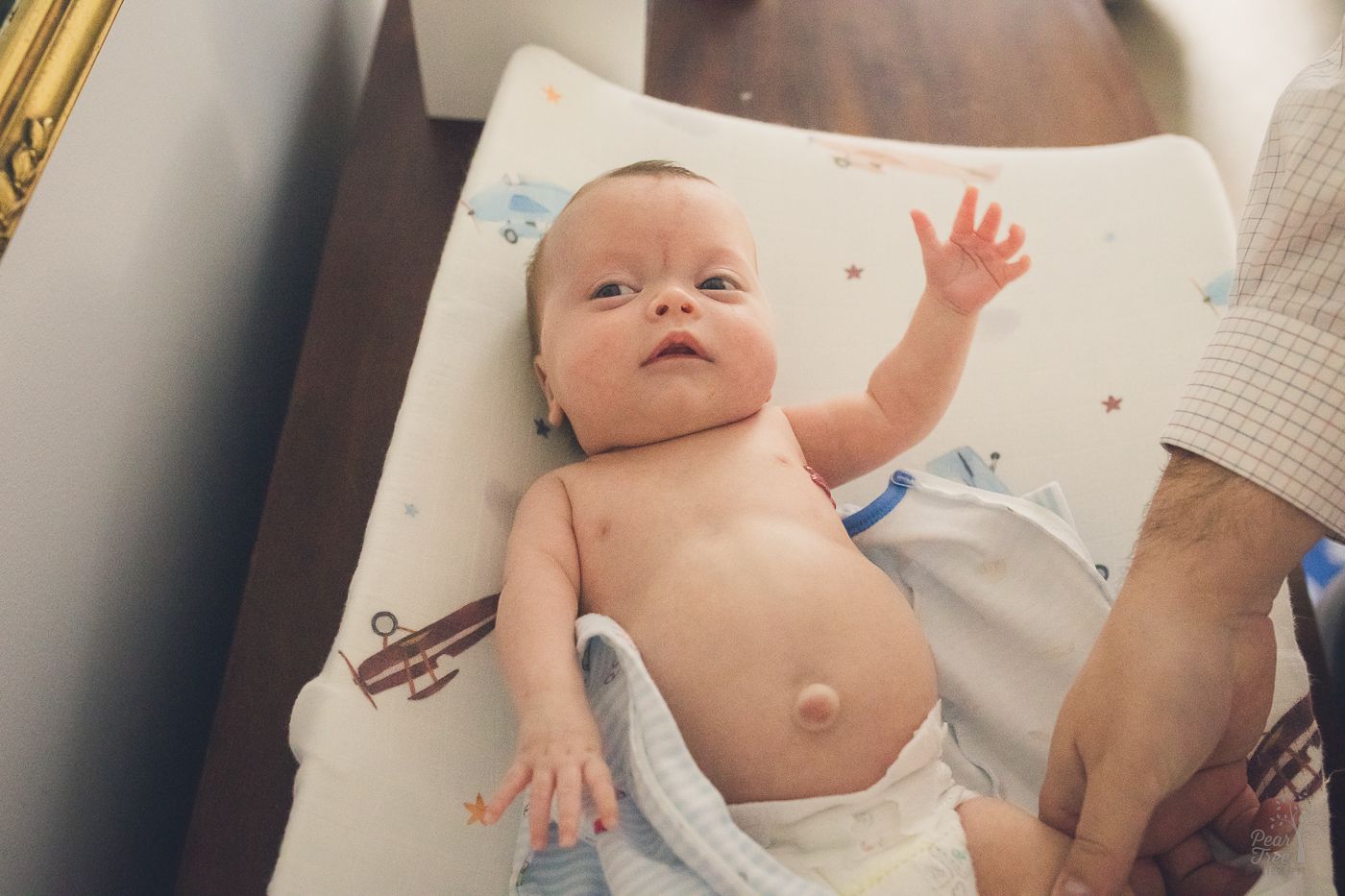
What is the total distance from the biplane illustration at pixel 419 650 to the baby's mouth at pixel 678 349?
0.97 ft

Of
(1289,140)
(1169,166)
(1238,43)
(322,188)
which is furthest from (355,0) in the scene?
(1238,43)

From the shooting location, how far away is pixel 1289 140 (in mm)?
725

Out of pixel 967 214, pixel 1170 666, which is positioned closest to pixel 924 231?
pixel 967 214

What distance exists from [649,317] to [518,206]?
0.35 meters

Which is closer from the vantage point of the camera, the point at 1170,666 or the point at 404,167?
the point at 1170,666

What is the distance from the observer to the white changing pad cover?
78 cm

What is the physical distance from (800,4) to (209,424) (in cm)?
139

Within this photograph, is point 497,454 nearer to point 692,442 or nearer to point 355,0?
point 692,442

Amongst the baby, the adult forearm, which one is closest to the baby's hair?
the baby

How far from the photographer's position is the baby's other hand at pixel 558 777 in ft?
2.20

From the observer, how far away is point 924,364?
975 millimetres

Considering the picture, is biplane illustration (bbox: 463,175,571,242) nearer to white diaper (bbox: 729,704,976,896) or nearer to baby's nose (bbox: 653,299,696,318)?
baby's nose (bbox: 653,299,696,318)

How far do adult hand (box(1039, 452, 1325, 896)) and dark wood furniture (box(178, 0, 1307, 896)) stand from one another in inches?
27.3

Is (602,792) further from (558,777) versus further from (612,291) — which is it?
(612,291)
